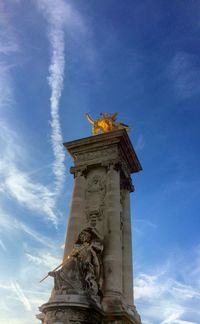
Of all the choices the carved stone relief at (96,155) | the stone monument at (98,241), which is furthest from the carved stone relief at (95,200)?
the carved stone relief at (96,155)

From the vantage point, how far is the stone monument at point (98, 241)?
11.2 metres

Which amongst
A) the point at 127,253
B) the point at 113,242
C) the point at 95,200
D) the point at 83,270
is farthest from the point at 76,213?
the point at 83,270

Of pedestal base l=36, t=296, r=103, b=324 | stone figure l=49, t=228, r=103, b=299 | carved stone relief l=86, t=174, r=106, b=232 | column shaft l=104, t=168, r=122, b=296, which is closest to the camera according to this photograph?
pedestal base l=36, t=296, r=103, b=324

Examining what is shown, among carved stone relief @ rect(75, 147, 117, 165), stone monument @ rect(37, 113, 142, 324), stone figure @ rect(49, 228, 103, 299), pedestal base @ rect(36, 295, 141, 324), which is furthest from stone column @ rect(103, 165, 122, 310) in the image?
pedestal base @ rect(36, 295, 141, 324)

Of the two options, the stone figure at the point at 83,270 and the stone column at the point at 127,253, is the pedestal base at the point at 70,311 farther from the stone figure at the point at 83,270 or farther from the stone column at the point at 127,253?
the stone column at the point at 127,253

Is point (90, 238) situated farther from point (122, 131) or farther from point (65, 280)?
point (122, 131)

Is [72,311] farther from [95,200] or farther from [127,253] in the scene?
[95,200]

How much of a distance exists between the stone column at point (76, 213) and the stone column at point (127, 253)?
2.51 m

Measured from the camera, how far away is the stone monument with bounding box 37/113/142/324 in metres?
11.2

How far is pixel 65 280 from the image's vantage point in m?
11.7

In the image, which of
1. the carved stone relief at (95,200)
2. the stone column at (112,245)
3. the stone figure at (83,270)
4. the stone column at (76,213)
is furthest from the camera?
the carved stone relief at (95,200)

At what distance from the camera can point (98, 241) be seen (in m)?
14.0

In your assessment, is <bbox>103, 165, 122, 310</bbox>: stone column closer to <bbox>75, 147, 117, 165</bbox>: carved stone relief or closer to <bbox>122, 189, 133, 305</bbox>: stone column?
<bbox>75, 147, 117, 165</bbox>: carved stone relief

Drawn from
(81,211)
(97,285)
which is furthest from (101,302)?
(81,211)
